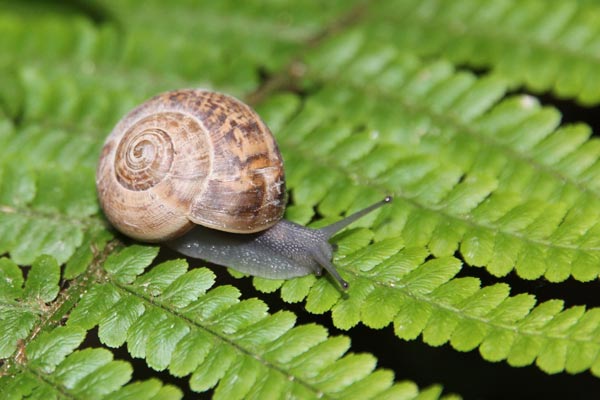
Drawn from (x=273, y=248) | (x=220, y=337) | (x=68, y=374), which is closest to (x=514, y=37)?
(x=273, y=248)

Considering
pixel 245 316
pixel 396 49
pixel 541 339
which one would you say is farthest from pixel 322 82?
pixel 541 339

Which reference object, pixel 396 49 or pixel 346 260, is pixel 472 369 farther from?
pixel 396 49

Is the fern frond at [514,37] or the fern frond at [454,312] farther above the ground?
the fern frond at [514,37]

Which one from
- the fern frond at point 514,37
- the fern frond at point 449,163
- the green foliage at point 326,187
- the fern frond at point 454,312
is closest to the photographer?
the fern frond at point 454,312

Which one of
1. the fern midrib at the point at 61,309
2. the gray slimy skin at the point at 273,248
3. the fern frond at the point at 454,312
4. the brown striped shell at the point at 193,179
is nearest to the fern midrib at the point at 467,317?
the fern frond at the point at 454,312

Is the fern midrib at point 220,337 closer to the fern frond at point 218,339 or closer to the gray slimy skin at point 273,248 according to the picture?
the fern frond at point 218,339

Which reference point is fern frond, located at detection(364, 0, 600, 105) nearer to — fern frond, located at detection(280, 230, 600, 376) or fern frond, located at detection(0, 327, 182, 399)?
fern frond, located at detection(280, 230, 600, 376)
